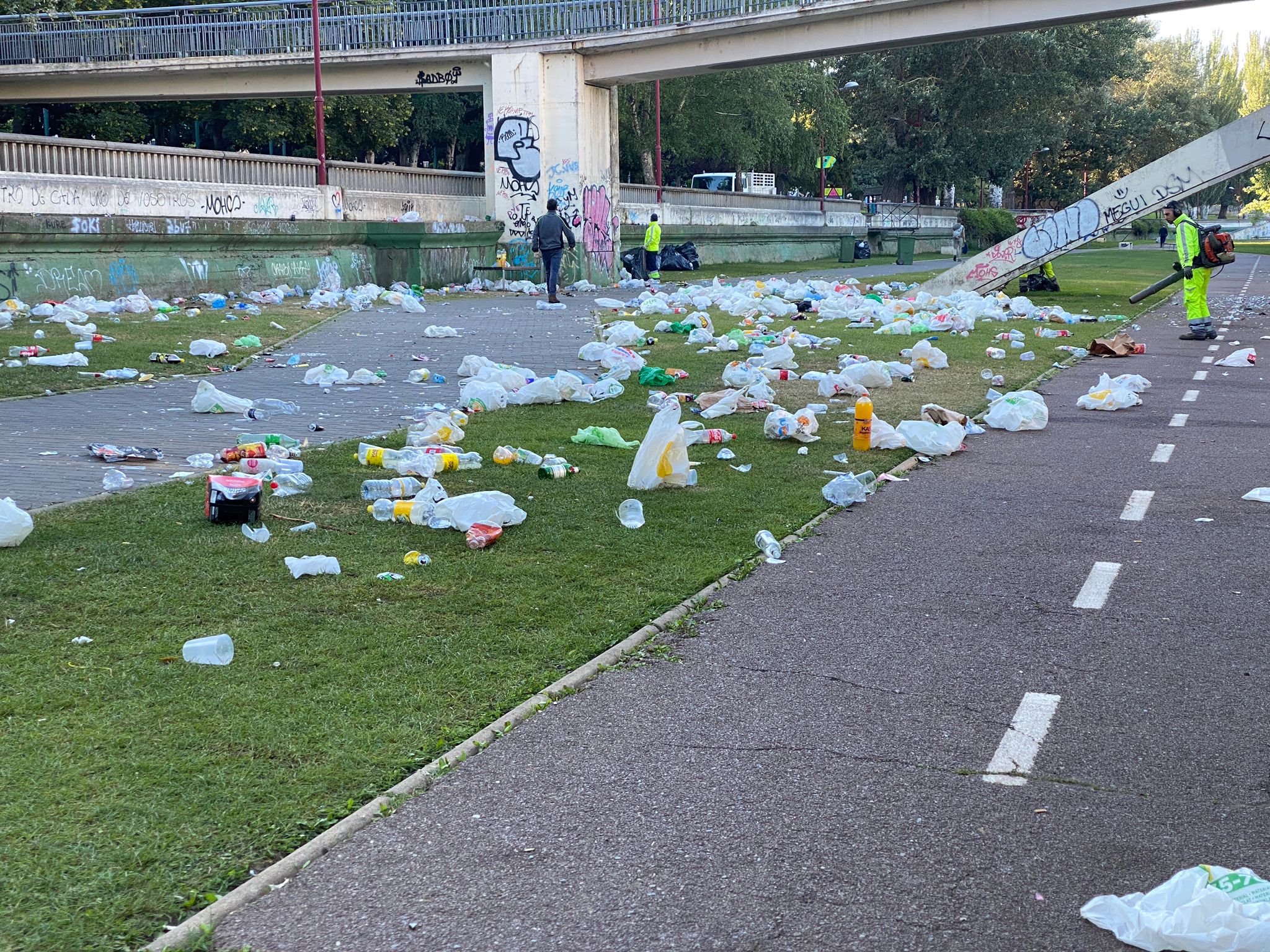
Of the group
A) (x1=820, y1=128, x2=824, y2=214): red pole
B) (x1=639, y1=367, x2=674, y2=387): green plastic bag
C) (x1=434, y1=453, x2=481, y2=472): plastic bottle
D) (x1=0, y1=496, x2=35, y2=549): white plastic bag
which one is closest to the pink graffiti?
(x1=639, y1=367, x2=674, y2=387): green plastic bag

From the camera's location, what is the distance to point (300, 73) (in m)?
37.2

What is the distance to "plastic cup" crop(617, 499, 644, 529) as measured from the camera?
6.85 m

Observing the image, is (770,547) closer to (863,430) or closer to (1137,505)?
(1137,505)

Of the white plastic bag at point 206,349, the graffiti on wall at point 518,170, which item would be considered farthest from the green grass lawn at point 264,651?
the graffiti on wall at point 518,170

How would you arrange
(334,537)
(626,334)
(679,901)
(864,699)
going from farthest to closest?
(626,334)
(334,537)
(864,699)
(679,901)

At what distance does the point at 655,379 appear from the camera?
1259 centimetres

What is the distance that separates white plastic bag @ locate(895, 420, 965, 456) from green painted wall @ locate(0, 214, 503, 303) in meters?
13.5

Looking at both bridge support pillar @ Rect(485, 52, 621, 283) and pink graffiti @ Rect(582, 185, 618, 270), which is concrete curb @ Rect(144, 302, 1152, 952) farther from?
pink graffiti @ Rect(582, 185, 618, 270)

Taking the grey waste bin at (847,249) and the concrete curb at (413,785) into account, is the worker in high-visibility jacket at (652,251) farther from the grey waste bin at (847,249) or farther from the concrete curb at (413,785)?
the concrete curb at (413,785)

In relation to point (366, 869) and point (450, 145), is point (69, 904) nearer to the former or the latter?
point (366, 869)

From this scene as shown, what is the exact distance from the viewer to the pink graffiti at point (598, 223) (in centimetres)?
3275

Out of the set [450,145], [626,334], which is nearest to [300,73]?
[450,145]

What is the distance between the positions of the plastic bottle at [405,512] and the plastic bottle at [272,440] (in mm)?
1998

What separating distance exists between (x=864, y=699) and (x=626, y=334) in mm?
12134
